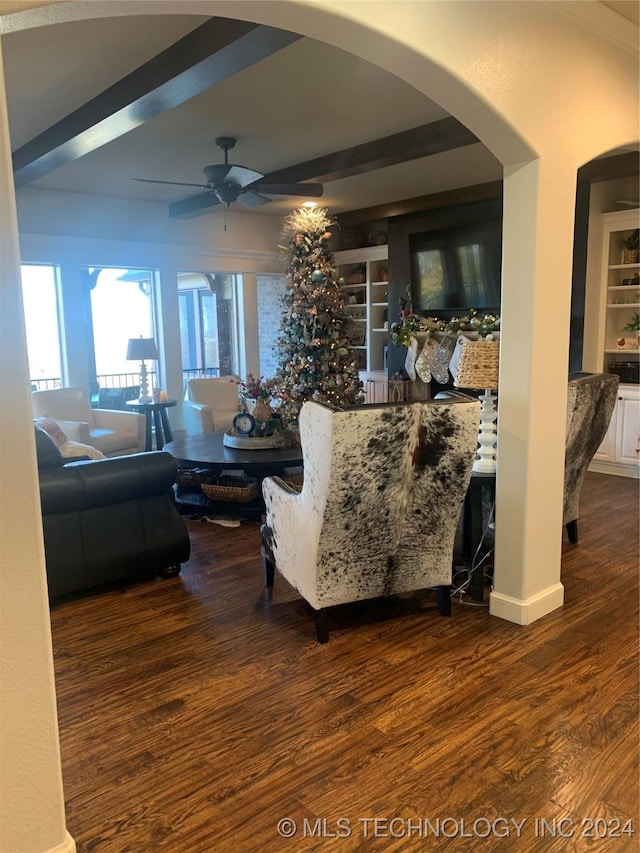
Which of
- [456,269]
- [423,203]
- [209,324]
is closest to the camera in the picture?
[456,269]

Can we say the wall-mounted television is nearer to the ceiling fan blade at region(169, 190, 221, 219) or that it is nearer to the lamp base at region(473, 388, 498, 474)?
the ceiling fan blade at region(169, 190, 221, 219)

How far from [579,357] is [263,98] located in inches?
145

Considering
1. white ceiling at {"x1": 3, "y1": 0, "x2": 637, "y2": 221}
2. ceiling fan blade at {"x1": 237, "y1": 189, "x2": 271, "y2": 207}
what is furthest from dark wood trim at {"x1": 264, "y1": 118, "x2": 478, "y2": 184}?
ceiling fan blade at {"x1": 237, "y1": 189, "x2": 271, "y2": 207}

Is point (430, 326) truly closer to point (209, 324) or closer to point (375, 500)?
point (209, 324)

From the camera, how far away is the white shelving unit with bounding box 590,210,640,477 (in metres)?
5.59

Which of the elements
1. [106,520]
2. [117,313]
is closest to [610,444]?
[106,520]

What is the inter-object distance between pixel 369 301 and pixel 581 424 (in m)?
4.76

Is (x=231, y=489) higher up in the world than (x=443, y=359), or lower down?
lower down

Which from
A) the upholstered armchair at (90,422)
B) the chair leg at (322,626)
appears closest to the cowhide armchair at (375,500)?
the chair leg at (322,626)

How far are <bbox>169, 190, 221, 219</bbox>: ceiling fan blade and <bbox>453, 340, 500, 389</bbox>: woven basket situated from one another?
3.67 m

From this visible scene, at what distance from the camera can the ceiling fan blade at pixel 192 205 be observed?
5.98 meters

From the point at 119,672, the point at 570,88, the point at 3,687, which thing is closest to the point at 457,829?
the point at 3,687

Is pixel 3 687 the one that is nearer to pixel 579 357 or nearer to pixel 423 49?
pixel 423 49

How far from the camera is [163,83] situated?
10.7ft
